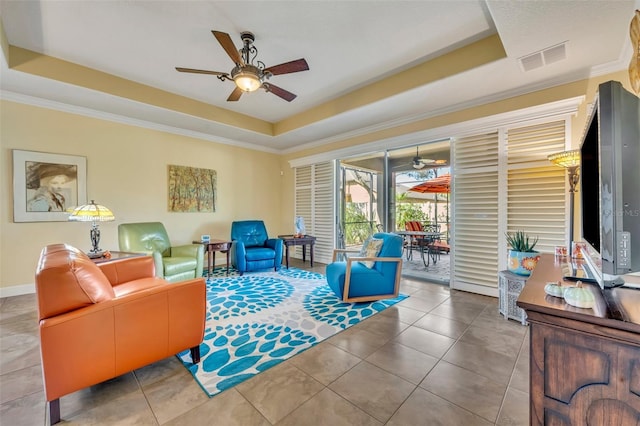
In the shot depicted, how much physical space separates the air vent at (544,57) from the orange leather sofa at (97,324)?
3.72m

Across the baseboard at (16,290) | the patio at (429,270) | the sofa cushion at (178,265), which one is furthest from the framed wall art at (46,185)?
the patio at (429,270)

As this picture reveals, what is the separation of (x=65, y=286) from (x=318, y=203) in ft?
14.8

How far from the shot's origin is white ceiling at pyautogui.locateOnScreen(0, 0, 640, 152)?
2244mm

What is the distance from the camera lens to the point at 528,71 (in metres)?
2.82

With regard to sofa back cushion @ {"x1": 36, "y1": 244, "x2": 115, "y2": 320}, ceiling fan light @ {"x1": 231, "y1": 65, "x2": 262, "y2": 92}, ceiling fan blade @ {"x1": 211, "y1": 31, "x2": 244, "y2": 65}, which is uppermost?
ceiling fan blade @ {"x1": 211, "y1": 31, "x2": 244, "y2": 65}

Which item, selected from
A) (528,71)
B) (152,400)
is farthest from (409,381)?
(528,71)

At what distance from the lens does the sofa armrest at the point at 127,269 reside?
2.59 m

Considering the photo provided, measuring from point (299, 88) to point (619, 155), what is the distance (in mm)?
3568

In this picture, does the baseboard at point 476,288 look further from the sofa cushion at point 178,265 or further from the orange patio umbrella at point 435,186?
the sofa cushion at point 178,265

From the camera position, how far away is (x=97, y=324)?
1533 mm

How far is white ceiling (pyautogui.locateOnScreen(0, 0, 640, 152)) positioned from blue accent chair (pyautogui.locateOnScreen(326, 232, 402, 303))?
2.08 metres

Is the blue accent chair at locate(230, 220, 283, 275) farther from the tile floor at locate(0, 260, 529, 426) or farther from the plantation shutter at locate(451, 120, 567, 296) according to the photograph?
the plantation shutter at locate(451, 120, 567, 296)

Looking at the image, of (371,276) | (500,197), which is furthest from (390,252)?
(500,197)

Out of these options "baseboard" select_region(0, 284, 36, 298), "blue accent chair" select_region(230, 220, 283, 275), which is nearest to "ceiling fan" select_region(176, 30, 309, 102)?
"blue accent chair" select_region(230, 220, 283, 275)
